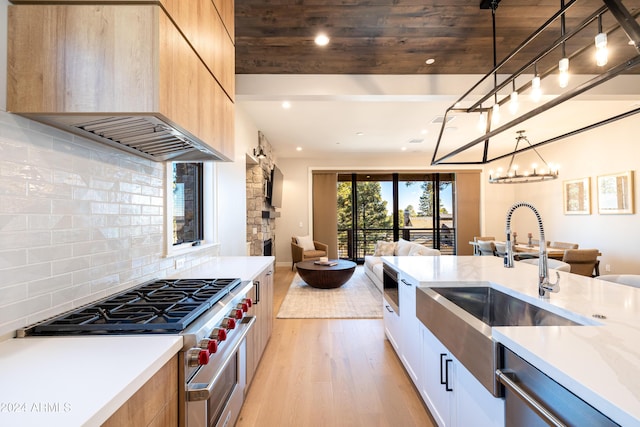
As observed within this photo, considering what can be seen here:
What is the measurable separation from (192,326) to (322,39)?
8.15 feet

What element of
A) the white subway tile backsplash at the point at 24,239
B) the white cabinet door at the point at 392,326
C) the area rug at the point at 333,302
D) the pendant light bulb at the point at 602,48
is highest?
the pendant light bulb at the point at 602,48

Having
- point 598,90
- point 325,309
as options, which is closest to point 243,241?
point 325,309

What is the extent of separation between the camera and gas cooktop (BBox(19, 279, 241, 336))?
1.05 metres

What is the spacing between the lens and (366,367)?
2525mm

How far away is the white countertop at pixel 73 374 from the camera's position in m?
0.62

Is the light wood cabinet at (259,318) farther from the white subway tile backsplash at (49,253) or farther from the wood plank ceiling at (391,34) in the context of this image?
the wood plank ceiling at (391,34)

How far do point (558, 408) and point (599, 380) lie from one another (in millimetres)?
148

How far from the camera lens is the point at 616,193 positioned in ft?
16.4

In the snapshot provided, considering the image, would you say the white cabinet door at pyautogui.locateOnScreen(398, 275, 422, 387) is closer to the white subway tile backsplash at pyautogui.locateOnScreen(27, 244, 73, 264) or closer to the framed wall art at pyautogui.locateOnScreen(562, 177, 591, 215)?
the white subway tile backsplash at pyautogui.locateOnScreen(27, 244, 73, 264)

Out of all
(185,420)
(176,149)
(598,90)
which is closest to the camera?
(185,420)

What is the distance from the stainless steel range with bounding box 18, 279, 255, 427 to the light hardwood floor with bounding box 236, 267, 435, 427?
461 mm

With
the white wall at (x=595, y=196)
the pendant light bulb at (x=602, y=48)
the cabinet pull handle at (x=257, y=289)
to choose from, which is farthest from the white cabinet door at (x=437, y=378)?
the white wall at (x=595, y=196)

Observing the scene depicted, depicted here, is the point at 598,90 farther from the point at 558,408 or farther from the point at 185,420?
the point at 185,420

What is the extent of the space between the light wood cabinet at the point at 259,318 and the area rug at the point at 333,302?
3.39 ft
